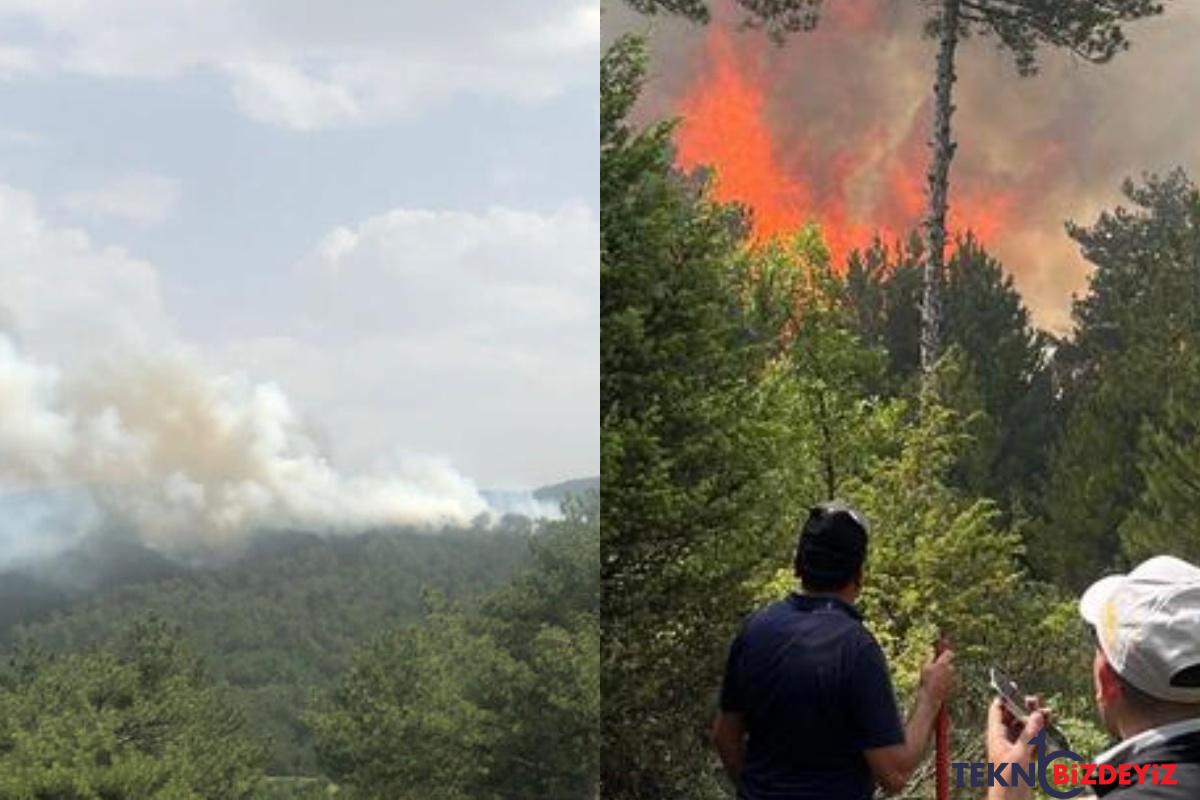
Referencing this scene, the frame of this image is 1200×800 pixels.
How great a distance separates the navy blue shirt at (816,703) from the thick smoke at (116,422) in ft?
7.97

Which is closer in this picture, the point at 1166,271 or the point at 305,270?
the point at 305,270

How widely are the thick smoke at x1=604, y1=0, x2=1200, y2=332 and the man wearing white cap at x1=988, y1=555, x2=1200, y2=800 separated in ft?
14.8

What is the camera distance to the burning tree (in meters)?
5.77

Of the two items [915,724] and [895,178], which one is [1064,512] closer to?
[895,178]

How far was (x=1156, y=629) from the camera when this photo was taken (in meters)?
1.34

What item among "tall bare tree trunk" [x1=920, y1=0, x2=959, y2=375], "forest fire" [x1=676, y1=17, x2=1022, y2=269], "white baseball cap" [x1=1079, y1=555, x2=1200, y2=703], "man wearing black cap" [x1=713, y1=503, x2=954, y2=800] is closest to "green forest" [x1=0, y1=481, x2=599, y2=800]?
"forest fire" [x1=676, y1=17, x2=1022, y2=269]

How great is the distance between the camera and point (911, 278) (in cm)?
611

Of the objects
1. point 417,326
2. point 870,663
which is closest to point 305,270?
point 417,326

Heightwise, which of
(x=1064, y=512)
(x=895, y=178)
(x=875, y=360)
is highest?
(x=895, y=178)

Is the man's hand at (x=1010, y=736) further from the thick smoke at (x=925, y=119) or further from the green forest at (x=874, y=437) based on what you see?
the thick smoke at (x=925, y=119)

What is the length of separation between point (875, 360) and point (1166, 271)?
997mm

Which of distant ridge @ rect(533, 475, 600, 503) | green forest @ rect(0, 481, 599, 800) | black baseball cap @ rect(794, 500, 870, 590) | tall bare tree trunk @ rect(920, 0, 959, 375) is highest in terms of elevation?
tall bare tree trunk @ rect(920, 0, 959, 375)

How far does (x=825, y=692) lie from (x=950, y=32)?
3.78m

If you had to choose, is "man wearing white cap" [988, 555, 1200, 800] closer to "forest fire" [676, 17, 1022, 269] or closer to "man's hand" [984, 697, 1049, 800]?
"man's hand" [984, 697, 1049, 800]
